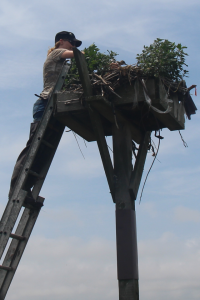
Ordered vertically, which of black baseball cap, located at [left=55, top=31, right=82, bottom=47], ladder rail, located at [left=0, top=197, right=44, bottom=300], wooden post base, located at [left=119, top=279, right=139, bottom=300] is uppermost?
black baseball cap, located at [left=55, top=31, right=82, bottom=47]

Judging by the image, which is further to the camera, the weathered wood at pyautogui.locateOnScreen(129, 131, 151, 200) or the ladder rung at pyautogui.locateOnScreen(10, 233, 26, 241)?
the ladder rung at pyautogui.locateOnScreen(10, 233, 26, 241)

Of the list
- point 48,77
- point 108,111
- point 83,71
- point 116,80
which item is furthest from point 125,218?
point 48,77

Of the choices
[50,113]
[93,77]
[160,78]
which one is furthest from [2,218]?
[160,78]

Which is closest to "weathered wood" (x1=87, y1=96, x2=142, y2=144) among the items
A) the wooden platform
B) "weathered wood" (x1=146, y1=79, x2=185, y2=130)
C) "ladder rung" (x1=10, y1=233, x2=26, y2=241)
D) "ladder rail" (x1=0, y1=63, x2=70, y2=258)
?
the wooden platform

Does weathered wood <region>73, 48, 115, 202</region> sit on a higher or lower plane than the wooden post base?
higher

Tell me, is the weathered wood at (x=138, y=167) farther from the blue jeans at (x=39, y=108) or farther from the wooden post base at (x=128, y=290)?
the blue jeans at (x=39, y=108)

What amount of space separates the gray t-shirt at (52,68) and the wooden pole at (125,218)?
108 cm

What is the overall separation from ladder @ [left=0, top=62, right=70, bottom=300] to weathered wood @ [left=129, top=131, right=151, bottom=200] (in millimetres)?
1047

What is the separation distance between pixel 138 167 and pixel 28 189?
1367mm

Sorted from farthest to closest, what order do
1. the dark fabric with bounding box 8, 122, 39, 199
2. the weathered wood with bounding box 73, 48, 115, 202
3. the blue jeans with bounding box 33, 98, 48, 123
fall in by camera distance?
the blue jeans with bounding box 33, 98, 48, 123 < the dark fabric with bounding box 8, 122, 39, 199 < the weathered wood with bounding box 73, 48, 115, 202

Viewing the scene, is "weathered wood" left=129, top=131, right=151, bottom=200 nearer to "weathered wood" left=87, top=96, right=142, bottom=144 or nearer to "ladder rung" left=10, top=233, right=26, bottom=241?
"weathered wood" left=87, top=96, right=142, bottom=144

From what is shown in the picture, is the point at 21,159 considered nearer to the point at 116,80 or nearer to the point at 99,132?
the point at 99,132

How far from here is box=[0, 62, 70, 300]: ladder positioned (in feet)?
18.3

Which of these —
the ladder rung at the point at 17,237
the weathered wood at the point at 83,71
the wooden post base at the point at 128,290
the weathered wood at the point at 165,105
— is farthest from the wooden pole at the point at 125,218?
the ladder rung at the point at 17,237
